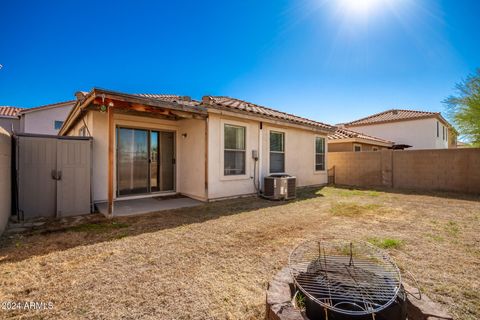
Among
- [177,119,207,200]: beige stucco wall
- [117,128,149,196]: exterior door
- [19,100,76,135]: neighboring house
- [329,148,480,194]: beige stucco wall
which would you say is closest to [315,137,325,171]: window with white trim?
[329,148,480,194]: beige stucco wall

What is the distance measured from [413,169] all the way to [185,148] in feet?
33.8

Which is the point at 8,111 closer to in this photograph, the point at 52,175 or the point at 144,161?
the point at 144,161

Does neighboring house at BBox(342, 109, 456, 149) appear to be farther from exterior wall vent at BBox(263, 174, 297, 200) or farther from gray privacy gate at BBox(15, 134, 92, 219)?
gray privacy gate at BBox(15, 134, 92, 219)

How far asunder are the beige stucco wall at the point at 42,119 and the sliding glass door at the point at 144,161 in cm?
1948

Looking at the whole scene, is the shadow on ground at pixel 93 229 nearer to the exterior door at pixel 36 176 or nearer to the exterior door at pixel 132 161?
the exterior door at pixel 36 176

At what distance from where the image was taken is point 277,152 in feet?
28.8

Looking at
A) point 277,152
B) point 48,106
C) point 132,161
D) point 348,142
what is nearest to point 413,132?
point 348,142

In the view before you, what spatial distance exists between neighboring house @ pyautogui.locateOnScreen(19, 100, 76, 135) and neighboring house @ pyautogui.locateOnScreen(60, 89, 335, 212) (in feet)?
57.0

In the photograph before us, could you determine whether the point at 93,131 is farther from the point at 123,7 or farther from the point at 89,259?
the point at 89,259

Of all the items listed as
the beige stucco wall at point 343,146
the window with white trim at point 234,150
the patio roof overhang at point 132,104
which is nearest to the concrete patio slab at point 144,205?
the window with white trim at point 234,150

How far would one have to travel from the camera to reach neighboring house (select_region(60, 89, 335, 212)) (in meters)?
6.29

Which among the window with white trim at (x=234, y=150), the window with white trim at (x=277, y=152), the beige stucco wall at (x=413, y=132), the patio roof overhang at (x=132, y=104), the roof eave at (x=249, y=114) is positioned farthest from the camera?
the beige stucco wall at (x=413, y=132)

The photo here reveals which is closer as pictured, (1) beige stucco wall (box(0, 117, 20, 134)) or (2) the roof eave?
(2) the roof eave

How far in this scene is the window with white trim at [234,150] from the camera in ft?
23.5
